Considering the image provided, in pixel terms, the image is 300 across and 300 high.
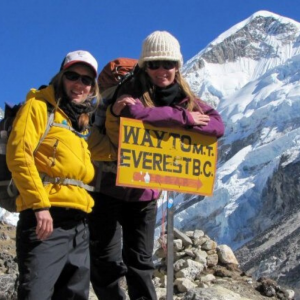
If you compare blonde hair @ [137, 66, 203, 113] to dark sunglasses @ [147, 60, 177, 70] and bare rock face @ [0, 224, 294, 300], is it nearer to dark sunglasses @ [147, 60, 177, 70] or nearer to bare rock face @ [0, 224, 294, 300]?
dark sunglasses @ [147, 60, 177, 70]

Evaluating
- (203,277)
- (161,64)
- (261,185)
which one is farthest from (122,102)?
(261,185)

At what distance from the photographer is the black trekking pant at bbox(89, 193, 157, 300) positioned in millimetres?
3859

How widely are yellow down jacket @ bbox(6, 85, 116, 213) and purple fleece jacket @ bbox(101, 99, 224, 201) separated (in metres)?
0.39

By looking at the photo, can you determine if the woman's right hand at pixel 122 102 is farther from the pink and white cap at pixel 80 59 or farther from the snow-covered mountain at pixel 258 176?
the snow-covered mountain at pixel 258 176

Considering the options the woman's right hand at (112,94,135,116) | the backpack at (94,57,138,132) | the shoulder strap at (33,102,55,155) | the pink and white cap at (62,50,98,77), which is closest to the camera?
the shoulder strap at (33,102,55,155)

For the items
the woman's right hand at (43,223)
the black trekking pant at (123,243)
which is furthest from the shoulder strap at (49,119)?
the black trekking pant at (123,243)

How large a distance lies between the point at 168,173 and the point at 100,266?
2.13 ft

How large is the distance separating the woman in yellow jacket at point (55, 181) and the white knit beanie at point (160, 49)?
404mm

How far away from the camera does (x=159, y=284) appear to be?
698 cm

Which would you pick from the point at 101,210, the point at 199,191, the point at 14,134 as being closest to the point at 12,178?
the point at 14,134

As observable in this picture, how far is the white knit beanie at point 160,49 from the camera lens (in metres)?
3.73

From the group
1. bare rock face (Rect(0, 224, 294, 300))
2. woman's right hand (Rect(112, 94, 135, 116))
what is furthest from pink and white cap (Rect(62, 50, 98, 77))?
bare rock face (Rect(0, 224, 294, 300))

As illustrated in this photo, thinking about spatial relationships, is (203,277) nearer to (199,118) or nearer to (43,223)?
(199,118)

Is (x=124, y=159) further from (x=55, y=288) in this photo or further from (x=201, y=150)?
(x=55, y=288)
